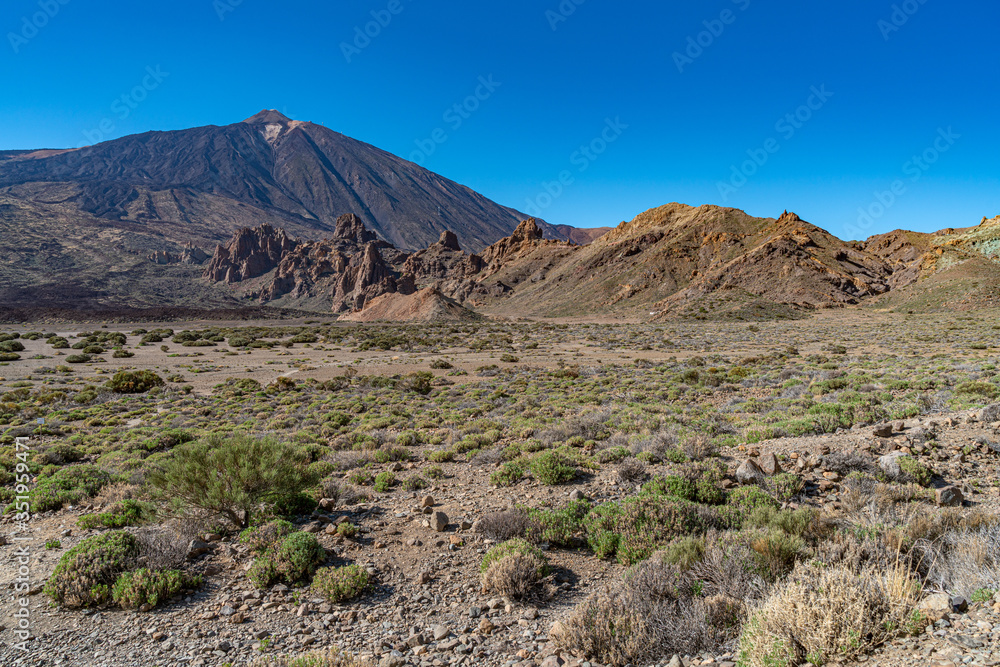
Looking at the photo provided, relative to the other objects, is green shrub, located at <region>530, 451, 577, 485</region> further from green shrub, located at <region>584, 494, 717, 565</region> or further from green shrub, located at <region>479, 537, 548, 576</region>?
green shrub, located at <region>479, 537, 548, 576</region>

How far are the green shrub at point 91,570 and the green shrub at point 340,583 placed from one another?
6.66 ft

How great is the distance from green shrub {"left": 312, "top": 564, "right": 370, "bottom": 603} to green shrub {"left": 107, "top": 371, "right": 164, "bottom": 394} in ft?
66.9

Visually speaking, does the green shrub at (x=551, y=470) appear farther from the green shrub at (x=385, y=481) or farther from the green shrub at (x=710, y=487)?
the green shrub at (x=385, y=481)

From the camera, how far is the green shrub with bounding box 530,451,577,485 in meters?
7.41

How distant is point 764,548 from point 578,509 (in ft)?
7.50

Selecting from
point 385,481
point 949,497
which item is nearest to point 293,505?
point 385,481

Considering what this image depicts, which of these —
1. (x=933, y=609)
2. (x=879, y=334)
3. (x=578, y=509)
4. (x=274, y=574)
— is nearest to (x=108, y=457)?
(x=274, y=574)

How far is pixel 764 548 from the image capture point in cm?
438

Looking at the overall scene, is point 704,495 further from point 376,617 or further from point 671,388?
point 671,388

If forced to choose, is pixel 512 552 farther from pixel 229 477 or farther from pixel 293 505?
pixel 229 477

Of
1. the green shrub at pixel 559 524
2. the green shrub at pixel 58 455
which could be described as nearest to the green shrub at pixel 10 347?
the green shrub at pixel 58 455

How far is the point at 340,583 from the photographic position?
4523 mm

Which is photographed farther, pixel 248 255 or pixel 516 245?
pixel 248 255

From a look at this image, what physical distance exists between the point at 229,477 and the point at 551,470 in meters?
4.65
